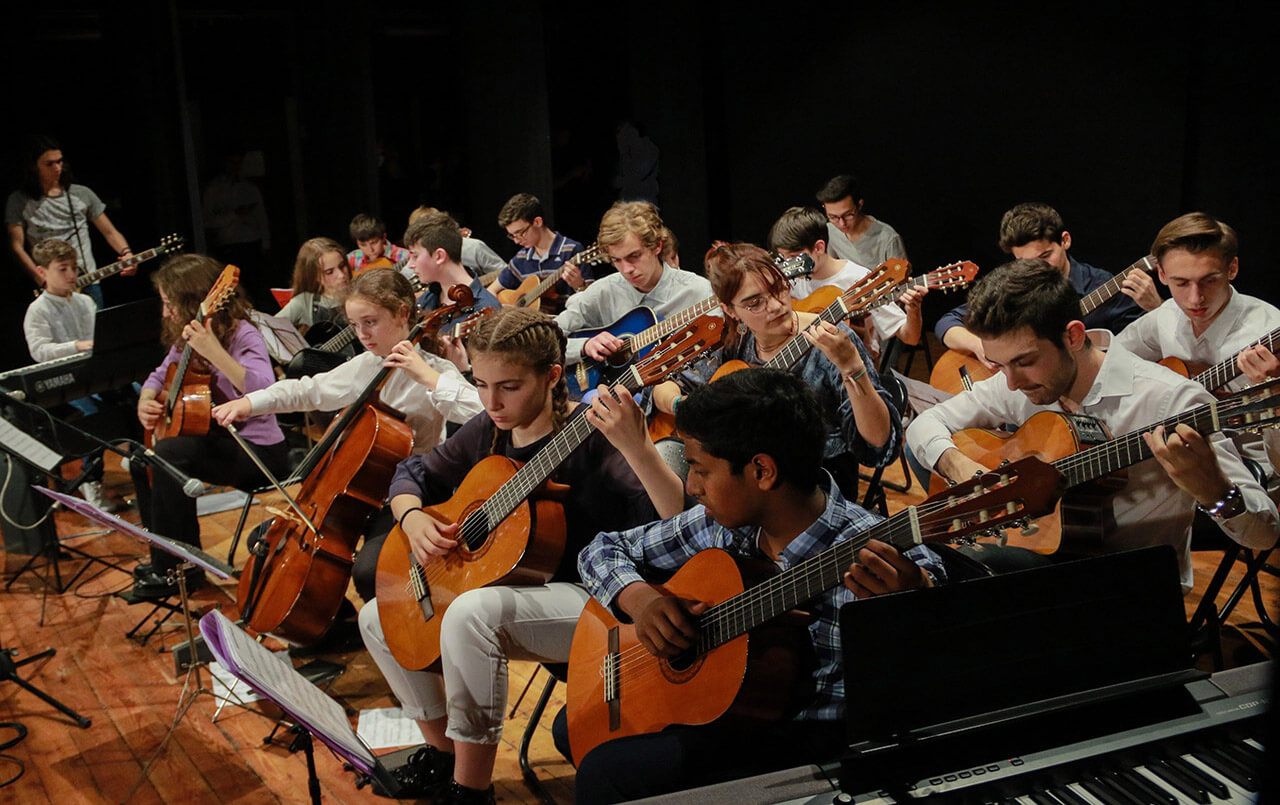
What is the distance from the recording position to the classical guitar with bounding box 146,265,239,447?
4016 mm

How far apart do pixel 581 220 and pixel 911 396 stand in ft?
23.3

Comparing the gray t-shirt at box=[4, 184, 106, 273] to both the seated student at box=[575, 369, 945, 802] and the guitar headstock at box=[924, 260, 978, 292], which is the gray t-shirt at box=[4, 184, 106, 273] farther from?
the seated student at box=[575, 369, 945, 802]

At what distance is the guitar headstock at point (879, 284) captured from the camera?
3.13 meters

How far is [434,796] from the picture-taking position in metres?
2.62

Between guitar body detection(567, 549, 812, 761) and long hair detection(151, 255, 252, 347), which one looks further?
long hair detection(151, 255, 252, 347)

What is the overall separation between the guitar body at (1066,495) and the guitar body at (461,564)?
0.92 m

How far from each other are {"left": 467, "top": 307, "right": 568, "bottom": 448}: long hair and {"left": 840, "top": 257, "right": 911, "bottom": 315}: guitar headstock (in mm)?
1022

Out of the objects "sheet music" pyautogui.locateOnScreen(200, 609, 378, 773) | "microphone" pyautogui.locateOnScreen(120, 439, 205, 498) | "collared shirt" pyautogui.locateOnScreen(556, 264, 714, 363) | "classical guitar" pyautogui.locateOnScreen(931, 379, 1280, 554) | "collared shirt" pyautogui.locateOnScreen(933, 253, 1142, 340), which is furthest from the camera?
"collared shirt" pyautogui.locateOnScreen(556, 264, 714, 363)

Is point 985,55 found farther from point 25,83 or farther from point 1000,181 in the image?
point 25,83

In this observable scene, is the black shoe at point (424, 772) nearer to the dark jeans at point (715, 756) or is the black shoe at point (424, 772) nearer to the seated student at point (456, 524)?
the seated student at point (456, 524)

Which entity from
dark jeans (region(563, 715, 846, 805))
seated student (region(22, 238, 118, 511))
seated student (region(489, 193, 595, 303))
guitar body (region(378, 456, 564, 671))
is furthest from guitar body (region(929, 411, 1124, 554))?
seated student (region(22, 238, 118, 511))

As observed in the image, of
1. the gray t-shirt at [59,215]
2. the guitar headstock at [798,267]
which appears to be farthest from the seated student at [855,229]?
the gray t-shirt at [59,215]

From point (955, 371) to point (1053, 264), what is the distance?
1.86ft

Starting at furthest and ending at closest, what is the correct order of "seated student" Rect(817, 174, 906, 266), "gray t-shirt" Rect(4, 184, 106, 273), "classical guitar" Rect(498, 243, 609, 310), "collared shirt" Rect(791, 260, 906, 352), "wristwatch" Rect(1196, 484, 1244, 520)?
1. "gray t-shirt" Rect(4, 184, 106, 273)
2. "seated student" Rect(817, 174, 906, 266)
3. "classical guitar" Rect(498, 243, 609, 310)
4. "collared shirt" Rect(791, 260, 906, 352)
5. "wristwatch" Rect(1196, 484, 1244, 520)
